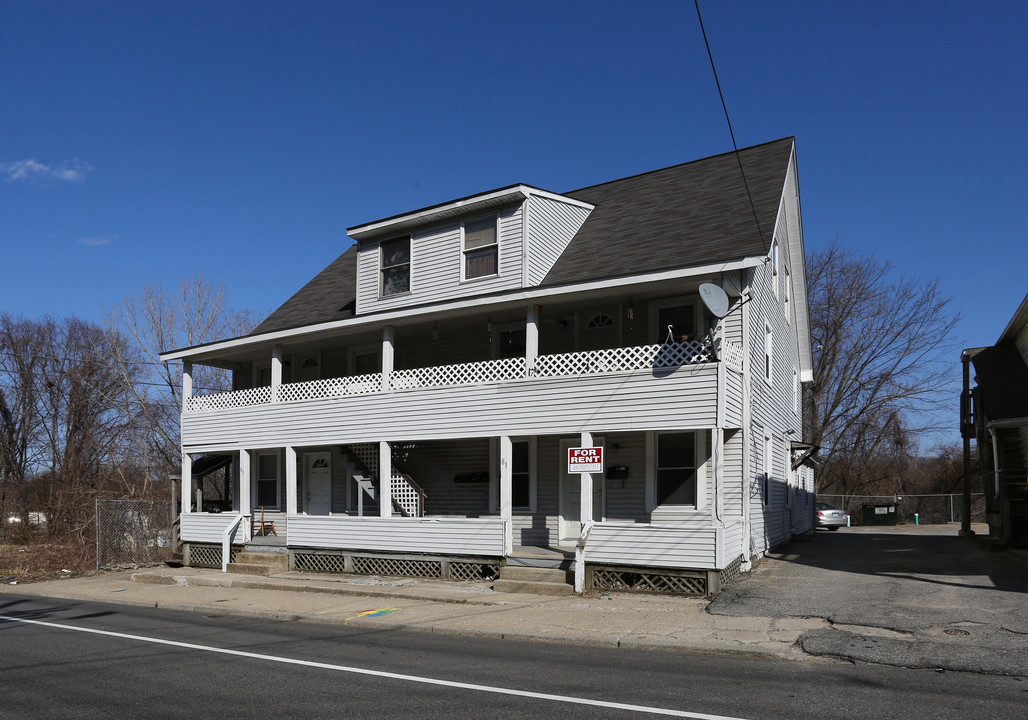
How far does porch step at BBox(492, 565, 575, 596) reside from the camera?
15383 mm

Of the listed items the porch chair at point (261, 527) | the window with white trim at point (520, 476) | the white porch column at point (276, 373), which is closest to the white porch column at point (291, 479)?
the white porch column at point (276, 373)

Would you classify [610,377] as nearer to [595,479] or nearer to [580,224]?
[595,479]

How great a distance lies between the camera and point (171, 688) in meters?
8.09

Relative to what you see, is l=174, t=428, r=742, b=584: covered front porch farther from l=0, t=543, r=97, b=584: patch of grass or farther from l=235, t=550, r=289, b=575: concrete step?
l=0, t=543, r=97, b=584: patch of grass

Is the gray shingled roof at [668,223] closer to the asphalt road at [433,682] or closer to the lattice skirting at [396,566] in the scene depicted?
the lattice skirting at [396,566]

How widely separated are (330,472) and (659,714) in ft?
58.6

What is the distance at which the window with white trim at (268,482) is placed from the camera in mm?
24867

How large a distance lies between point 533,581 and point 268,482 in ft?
39.8

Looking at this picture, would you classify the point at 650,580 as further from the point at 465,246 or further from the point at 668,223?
the point at 465,246

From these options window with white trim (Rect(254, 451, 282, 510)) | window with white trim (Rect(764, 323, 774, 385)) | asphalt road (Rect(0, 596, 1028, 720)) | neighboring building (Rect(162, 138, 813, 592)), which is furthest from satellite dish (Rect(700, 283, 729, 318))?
window with white trim (Rect(254, 451, 282, 510))

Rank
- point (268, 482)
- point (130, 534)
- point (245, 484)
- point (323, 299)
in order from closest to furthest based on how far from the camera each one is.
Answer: point (245, 484) < point (130, 534) < point (323, 299) < point (268, 482)

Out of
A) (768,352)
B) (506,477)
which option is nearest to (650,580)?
(506,477)

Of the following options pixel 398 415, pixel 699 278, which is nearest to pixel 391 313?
pixel 398 415

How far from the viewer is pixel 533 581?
1595 centimetres
